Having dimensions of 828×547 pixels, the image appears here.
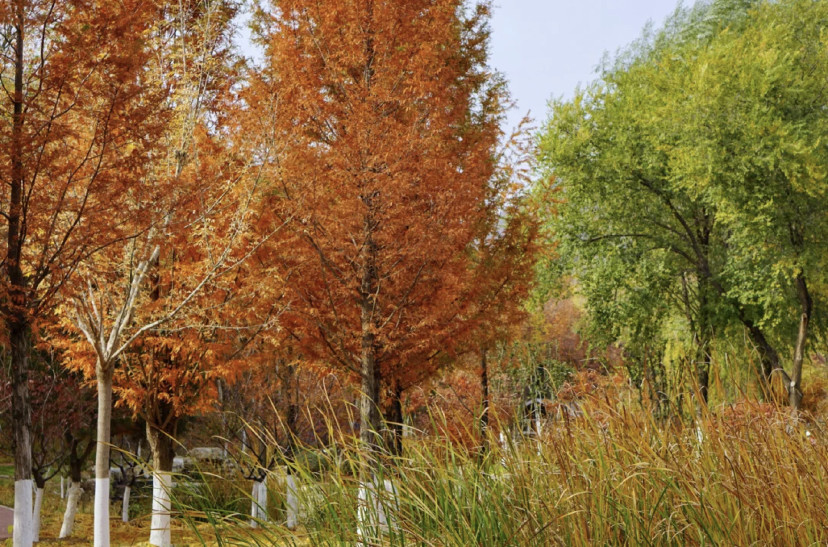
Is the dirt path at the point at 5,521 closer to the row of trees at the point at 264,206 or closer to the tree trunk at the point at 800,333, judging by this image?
the row of trees at the point at 264,206

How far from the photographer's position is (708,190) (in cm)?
1858

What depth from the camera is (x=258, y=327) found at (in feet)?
34.8

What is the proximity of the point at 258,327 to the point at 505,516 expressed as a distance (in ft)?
23.9

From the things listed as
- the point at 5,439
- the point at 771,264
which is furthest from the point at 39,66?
the point at 771,264

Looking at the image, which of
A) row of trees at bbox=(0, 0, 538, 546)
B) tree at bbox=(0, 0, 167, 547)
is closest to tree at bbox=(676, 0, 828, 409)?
row of trees at bbox=(0, 0, 538, 546)

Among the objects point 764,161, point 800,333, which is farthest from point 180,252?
point 800,333

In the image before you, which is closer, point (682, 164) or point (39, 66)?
point (39, 66)

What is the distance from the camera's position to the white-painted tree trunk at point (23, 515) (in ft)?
27.4

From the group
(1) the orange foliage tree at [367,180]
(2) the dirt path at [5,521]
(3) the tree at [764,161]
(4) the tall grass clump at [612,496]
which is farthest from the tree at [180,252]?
(3) the tree at [764,161]

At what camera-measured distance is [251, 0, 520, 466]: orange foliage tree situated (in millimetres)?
10109

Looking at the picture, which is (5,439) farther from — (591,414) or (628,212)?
(591,414)

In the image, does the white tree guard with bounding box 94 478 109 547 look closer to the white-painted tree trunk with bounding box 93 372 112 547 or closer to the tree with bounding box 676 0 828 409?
the white-painted tree trunk with bounding box 93 372 112 547

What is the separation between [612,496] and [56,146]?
7.81 meters

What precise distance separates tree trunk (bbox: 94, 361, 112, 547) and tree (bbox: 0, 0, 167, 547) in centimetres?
205
